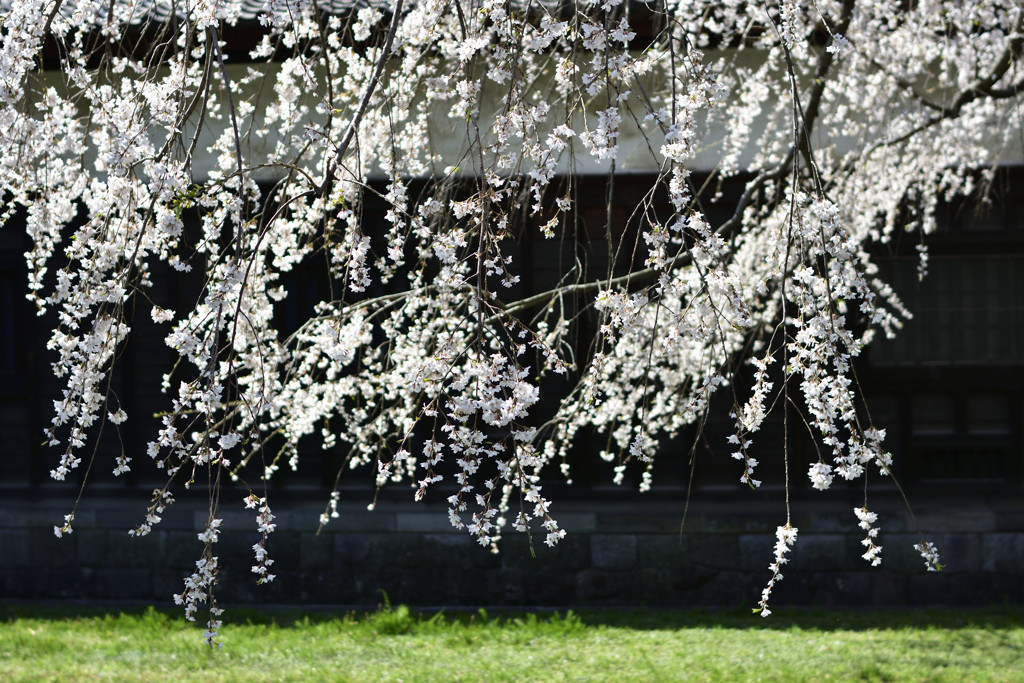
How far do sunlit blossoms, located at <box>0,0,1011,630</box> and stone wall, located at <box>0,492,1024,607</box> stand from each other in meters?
0.40

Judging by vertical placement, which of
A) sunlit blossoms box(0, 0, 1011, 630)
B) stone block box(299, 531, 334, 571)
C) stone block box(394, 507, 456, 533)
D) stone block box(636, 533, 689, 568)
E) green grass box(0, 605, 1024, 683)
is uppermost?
sunlit blossoms box(0, 0, 1011, 630)

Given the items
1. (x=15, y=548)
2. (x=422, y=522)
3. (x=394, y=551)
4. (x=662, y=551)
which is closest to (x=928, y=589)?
(x=662, y=551)

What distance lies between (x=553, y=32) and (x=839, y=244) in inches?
38.1

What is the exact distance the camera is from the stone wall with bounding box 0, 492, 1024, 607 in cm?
682

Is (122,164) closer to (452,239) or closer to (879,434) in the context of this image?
(452,239)

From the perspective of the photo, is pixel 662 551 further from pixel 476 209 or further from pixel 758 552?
pixel 476 209

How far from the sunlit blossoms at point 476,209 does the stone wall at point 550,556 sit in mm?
401

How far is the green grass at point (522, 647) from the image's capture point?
208 inches

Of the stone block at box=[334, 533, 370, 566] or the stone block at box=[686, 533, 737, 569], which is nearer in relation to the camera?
the stone block at box=[686, 533, 737, 569]

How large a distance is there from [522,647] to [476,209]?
3.70 metres

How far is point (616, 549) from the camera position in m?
7.00

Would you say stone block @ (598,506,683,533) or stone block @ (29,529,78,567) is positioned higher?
stone block @ (598,506,683,533)

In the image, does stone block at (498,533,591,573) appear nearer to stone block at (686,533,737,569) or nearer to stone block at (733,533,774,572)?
stone block at (686,533,737,569)

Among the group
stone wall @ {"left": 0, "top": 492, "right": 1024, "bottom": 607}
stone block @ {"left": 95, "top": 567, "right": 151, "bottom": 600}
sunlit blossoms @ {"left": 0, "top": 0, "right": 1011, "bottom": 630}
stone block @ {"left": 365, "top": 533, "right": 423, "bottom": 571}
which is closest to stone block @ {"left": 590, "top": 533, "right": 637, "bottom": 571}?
stone wall @ {"left": 0, "top": 492, "right": 1024, "bottom": 607}
